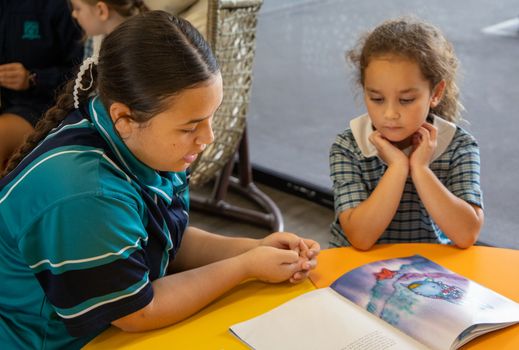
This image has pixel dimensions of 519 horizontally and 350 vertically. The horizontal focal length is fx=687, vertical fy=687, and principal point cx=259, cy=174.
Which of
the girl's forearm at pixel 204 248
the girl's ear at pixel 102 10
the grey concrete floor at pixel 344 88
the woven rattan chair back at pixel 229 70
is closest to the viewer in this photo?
the girl's forearm at pixel 204 248

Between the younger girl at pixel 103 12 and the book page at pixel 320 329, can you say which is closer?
the book page at pixel 320 329

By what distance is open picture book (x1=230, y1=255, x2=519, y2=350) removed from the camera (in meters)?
1.02

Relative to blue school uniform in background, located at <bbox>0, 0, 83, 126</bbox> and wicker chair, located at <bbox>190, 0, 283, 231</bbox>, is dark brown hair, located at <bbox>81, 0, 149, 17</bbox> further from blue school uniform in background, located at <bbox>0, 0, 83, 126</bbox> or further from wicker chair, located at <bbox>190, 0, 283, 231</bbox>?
blue school uniform in background, located at <bbox>0, 0, 83, 126</bbox>

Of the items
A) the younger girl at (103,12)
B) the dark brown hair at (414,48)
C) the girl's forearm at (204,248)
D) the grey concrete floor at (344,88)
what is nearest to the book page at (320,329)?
the girl's forearm at (204,248)

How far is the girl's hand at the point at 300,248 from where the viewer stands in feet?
3.91

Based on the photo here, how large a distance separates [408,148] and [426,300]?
519mm

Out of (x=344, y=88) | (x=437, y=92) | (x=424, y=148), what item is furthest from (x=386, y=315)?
(x=344, y=88)

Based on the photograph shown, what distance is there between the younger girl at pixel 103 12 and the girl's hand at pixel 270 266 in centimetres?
101

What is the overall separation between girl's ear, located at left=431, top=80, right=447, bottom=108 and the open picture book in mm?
454

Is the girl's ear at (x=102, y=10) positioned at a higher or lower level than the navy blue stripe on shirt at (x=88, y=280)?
higher

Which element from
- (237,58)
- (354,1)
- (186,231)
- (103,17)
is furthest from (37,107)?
(354,1)

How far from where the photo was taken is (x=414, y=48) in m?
1.45

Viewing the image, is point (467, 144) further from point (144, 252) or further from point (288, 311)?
point (144, 252)

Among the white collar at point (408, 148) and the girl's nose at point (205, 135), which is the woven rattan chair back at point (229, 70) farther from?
the girl's nose at point (205, 135)
